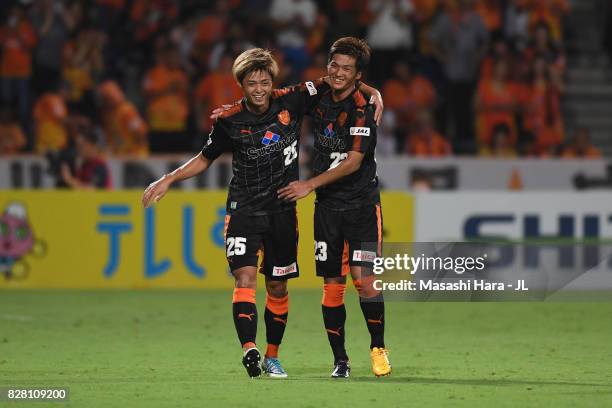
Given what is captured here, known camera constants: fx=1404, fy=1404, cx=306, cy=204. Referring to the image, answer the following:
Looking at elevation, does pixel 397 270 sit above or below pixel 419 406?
above

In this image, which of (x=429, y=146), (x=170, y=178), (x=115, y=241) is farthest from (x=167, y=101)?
(x=170, y=178)

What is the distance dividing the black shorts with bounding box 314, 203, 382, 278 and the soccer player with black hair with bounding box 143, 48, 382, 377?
187 mm

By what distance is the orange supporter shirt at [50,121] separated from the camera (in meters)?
18.7

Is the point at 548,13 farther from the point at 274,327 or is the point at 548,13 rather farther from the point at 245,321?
the point at 245,321

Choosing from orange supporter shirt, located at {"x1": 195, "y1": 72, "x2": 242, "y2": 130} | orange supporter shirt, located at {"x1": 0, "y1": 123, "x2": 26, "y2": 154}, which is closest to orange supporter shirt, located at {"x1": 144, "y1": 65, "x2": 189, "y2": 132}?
orange supporter shirt, located at {"x1": 195, "y1": 72, "x2": 242, "y2": 130}

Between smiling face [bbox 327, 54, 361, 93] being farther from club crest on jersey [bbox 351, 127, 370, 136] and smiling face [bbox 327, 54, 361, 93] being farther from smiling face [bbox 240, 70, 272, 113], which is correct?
smiling face [bbox 240, 70, 272, 113]

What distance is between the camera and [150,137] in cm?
1903

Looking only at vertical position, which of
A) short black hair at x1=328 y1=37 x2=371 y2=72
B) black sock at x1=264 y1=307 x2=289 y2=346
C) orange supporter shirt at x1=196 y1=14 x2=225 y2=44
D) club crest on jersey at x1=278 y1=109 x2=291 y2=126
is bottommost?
black sock at x1=264 y1=307 x2=289 y2=346

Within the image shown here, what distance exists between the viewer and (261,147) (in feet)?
30.3

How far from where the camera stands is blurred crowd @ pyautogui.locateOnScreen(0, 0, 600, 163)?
19.0m

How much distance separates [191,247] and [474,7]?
6.92m

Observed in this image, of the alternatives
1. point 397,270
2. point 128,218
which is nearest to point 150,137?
point 128,218

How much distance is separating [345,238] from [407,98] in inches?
420

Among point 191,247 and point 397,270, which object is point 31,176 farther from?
point 397,270
